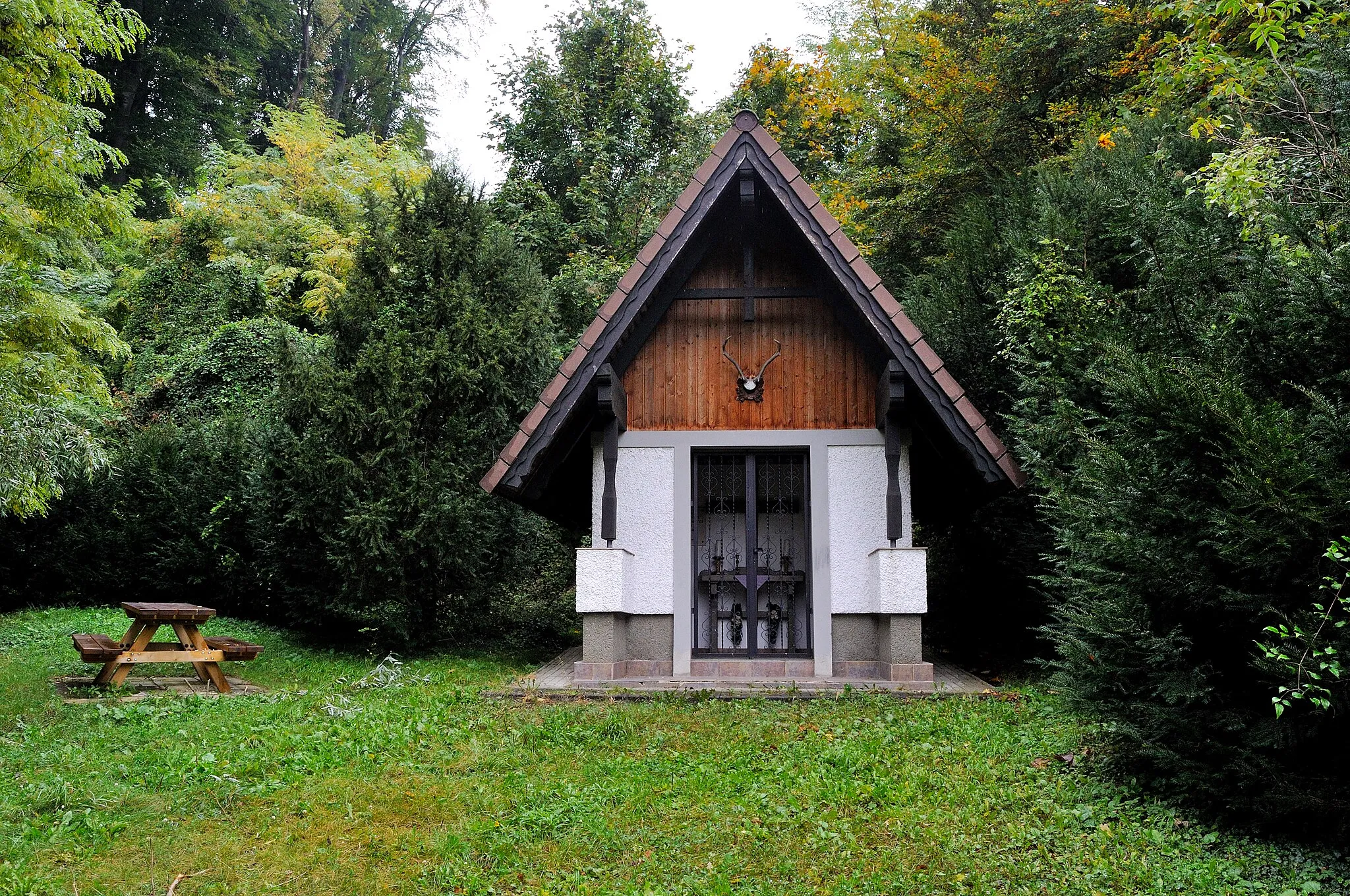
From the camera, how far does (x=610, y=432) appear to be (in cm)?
901

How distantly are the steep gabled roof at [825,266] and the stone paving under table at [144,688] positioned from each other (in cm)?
314

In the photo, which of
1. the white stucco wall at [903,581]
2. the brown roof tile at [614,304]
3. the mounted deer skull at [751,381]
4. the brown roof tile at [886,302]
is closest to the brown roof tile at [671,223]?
the brown roof tile at [614,304]

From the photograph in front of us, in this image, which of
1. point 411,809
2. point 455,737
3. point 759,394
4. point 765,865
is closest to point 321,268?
point 759,394

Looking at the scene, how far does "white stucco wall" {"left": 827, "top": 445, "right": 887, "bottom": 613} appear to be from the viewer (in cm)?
902

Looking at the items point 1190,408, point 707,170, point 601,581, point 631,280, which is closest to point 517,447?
point 601,581

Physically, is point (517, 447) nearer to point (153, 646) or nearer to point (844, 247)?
point (844, 247)

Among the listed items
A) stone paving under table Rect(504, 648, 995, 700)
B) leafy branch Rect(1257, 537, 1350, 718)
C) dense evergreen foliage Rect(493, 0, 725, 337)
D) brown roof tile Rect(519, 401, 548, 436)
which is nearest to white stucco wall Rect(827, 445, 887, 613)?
stone paving under table Rect(504, 648, 995, 700)

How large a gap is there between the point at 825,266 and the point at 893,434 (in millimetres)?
1678

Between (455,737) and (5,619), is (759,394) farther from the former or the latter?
(5,619)

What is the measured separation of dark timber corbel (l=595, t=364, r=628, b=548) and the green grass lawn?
1.83m

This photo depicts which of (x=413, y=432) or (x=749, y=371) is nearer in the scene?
(x=749, y=371)

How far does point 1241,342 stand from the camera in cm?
479

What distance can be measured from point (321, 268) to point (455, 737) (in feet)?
54.2

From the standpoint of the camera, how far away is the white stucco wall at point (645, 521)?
358 inches
